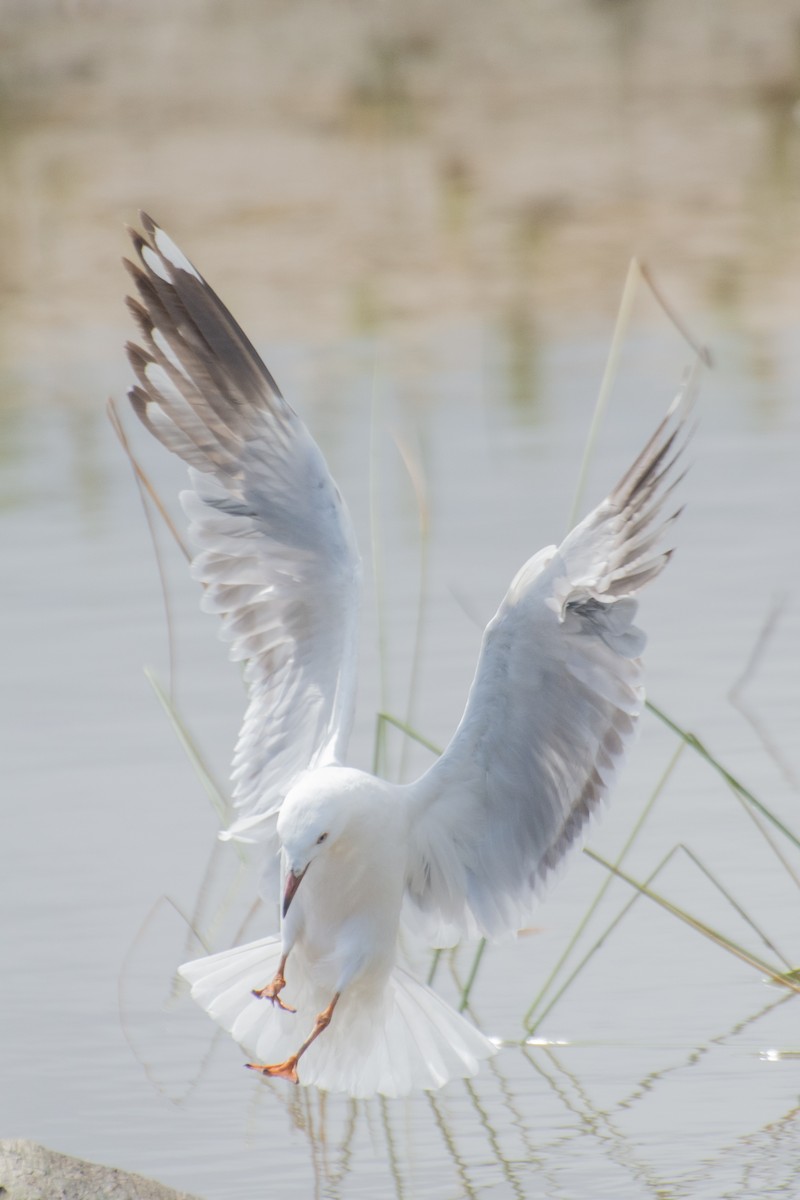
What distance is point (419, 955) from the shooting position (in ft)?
20.3

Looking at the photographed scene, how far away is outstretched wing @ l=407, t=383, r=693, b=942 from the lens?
504 cm

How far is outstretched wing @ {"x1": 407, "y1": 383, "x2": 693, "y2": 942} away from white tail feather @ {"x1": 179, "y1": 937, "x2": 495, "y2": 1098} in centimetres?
26

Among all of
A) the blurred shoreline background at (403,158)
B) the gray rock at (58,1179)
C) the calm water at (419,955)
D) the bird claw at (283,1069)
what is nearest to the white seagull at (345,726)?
the bird claw at (283,1069)

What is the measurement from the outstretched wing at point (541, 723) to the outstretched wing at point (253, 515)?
0.45 metres

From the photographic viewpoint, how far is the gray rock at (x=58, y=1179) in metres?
4.50

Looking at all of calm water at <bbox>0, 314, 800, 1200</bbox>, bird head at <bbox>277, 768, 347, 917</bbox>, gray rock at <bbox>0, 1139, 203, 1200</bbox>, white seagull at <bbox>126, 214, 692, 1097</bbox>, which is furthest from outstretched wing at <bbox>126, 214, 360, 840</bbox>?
gray rock at <bbox>0, 1139, 203, 1200</bbox>

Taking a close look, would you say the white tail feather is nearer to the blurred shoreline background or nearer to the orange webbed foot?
the orange webbed foot

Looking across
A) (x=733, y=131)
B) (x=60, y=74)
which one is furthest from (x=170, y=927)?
(x=60, y=74)

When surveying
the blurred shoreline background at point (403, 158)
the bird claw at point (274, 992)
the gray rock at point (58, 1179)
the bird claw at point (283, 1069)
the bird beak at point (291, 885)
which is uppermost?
the blurred shoreline background at point (403, 158)

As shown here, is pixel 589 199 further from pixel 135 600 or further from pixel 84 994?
pixel 84 994

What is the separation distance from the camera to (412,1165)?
5141mm

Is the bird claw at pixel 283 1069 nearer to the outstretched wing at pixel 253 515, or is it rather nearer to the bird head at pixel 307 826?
the bird head at pixel 307 826

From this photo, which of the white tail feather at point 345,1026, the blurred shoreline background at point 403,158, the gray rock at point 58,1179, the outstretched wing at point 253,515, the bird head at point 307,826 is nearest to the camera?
the gray rock at point 58,1179

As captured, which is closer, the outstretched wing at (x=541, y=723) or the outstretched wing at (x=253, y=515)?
the outstretched wing at (x=541, y=723)
